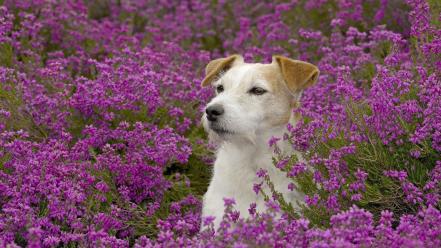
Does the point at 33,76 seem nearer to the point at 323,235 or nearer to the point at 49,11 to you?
the point at 49,11

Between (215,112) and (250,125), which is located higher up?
(215,112)

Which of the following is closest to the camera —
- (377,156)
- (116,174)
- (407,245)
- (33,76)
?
(407,245)

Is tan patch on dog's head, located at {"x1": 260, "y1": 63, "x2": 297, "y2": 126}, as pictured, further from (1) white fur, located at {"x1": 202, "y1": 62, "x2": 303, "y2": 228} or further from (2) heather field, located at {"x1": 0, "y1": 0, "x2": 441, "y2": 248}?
(2) heather field, located at {"x1": 0, "y1": 0, "x2": 441, "y2": 248}

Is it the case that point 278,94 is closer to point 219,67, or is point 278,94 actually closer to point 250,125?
point 250,125

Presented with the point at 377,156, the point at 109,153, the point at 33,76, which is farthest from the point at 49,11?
the point at 377,156

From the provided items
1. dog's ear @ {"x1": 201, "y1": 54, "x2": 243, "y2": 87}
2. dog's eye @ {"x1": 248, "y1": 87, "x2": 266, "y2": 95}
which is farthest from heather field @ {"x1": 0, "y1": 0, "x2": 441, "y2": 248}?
dog's ear @ {"x1": 201, "y1": 54, "x2": 243, "y2": 87}

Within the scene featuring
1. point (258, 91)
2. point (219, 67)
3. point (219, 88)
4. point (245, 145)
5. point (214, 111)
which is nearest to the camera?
point (214, 111)

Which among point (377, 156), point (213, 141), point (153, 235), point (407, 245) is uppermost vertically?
point (407, 245)

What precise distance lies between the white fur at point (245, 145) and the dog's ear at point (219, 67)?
425mm

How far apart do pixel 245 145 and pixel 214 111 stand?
1.18 ft

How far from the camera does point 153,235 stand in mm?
4730

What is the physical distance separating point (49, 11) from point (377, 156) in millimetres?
4761

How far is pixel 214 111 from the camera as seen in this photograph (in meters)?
4.32

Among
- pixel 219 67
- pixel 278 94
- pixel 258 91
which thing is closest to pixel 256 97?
pixel 258 91
